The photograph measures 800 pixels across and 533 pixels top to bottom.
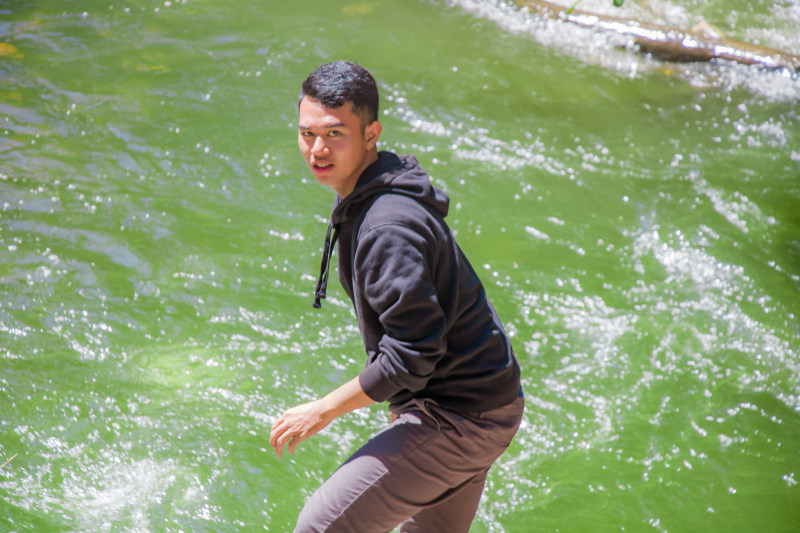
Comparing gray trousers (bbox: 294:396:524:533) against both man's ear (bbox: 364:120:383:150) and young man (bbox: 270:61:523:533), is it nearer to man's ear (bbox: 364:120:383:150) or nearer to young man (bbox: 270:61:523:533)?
young man (bbox: 270:61:523:533)

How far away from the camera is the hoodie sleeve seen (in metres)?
1.92

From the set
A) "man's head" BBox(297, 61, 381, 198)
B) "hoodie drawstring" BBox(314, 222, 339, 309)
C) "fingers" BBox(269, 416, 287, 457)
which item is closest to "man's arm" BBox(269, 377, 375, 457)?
"fingers" BBox(269, 416, 287, 457)

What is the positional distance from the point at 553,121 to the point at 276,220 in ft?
8.73

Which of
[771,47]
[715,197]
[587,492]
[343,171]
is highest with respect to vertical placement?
[343,171]

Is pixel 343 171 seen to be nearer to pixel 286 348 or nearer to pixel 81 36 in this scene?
pixel 286 348

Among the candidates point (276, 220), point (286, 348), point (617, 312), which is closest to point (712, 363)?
point (617, 312)

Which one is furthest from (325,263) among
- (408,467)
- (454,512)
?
(454,512)

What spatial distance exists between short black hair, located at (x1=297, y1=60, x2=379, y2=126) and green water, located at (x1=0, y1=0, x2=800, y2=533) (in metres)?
1.87

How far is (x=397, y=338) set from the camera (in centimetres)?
199

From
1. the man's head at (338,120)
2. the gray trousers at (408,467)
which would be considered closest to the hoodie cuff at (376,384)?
the gray trousers at (408,467)

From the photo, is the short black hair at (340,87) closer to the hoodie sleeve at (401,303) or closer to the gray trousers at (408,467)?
the hoodie sleeve at (401,303)

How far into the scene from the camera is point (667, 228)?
5348 millimetres

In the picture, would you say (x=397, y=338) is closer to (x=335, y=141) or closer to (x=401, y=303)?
(x=401, y=303)

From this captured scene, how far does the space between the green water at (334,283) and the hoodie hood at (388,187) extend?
1620 millimetres
